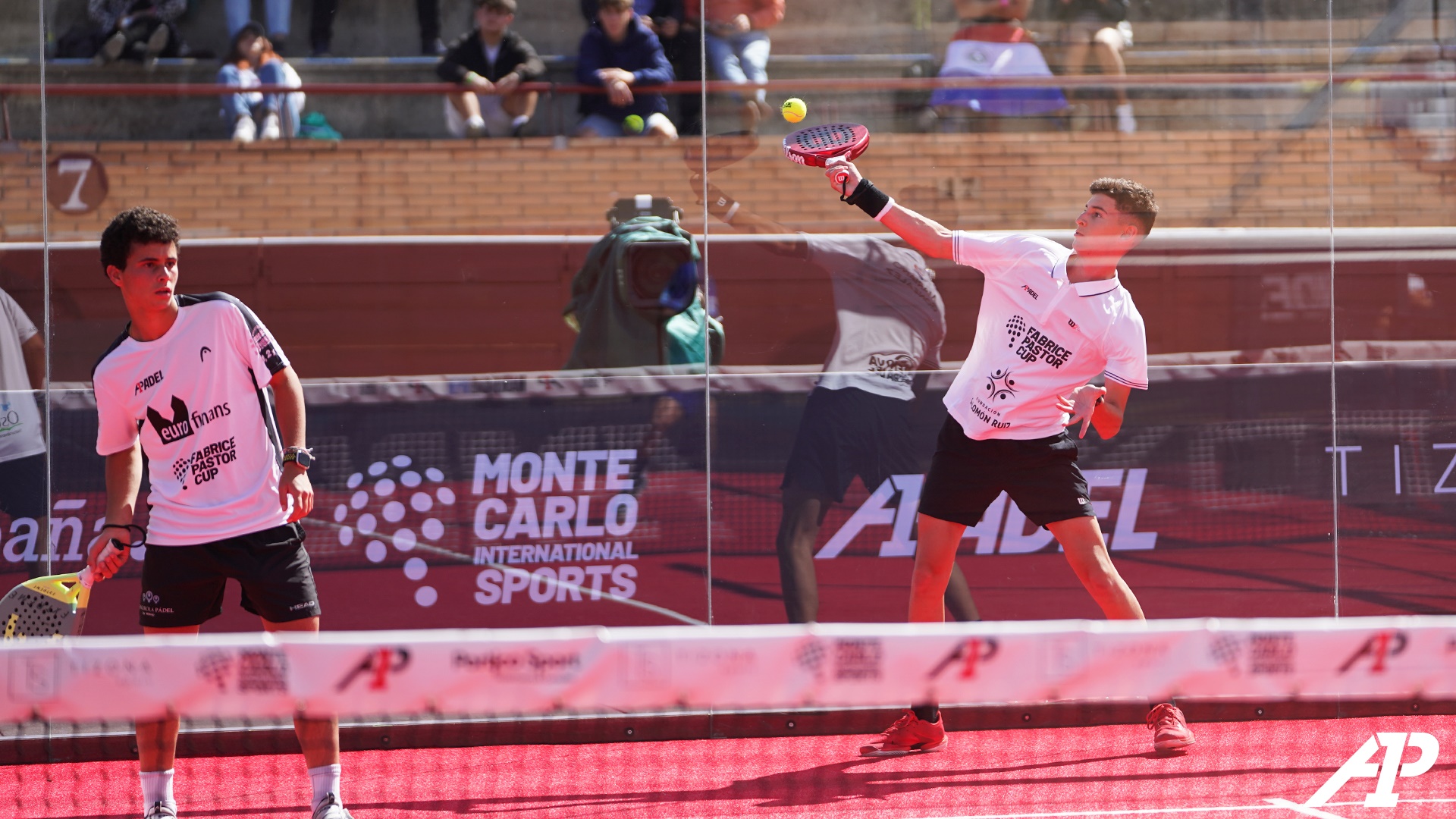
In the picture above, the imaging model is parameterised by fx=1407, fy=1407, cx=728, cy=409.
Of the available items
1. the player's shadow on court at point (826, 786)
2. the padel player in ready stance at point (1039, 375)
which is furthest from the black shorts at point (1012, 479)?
the player's shadow on court at point (826, 786)

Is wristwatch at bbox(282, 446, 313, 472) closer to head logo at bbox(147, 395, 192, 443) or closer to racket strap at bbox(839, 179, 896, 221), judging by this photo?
head logo at bbox(147, 395, 192, 443)

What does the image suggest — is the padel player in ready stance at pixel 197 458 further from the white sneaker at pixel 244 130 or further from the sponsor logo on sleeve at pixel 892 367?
the sponsor logo on sleeve at pixel 892 367

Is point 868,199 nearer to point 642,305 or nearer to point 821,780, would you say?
point 642,305

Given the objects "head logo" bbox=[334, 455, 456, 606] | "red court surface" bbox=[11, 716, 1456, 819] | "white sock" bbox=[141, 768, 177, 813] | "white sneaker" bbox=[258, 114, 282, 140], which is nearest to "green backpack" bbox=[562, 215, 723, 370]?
"head logo" bbox=[334, 455, 456, 606]

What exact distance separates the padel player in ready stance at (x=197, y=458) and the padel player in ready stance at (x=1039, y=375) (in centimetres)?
189

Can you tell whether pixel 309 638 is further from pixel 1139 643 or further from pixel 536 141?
pixel 536 141

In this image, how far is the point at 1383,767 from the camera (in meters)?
4.68

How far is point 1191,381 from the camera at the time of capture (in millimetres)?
5527

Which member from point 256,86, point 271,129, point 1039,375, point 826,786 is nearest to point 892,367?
point 1039,375

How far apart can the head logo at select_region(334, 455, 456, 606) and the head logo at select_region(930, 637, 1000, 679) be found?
284 cm

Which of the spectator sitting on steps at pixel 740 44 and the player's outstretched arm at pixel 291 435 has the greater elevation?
the spectator sitting on steps at pixel 740 44

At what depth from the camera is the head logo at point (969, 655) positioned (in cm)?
287

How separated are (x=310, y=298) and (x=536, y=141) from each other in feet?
3.52

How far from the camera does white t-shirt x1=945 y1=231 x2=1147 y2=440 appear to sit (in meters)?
4.52
